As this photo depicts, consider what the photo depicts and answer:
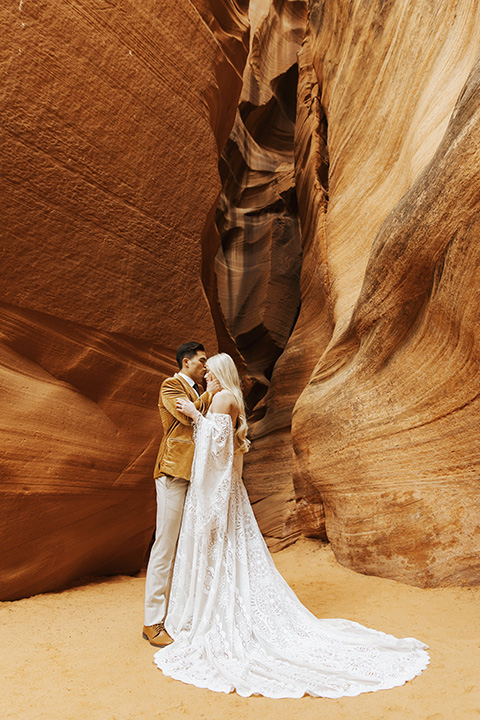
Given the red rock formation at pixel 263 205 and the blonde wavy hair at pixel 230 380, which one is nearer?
the blonde wavy hair at pixel 230 380

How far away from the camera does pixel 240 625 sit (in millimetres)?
3154

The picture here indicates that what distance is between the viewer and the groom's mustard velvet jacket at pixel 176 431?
3.75 m

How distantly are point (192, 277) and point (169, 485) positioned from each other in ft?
11.3


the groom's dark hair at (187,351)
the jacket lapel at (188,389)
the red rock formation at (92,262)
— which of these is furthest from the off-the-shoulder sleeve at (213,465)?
the red rock formation at (92,262)

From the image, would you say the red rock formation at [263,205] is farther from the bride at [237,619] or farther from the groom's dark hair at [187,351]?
the bride at [237,619]

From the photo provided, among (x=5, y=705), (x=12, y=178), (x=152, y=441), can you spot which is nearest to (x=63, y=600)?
(x=152, y=441)

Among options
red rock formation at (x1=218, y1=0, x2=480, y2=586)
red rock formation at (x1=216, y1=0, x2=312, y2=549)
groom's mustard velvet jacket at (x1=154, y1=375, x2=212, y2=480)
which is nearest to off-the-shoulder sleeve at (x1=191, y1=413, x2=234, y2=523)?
groom's mustard velvet jacket at (x1=154, y1=375, x2=212, y2=480)

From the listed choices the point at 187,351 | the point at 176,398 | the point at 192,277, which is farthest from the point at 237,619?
the point at 192,277

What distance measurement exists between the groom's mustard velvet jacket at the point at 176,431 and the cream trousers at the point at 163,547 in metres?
0.09

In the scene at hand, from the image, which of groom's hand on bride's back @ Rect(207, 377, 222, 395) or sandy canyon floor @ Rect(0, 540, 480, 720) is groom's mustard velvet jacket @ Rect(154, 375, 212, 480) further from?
sandy canyon floor @ Rect(0, 540, 480, 720)

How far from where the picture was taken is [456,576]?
407 centimetres

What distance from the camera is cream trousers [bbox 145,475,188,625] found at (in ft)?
11.4

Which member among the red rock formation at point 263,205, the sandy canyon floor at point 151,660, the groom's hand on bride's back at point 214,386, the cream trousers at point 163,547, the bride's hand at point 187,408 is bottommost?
the sandy canyon floor at point 151,660

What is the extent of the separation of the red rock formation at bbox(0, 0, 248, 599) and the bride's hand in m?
1.79
